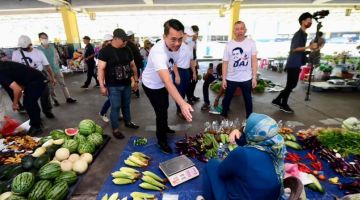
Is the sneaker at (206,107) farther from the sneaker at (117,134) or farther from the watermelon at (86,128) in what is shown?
the watermelon at (86,128)

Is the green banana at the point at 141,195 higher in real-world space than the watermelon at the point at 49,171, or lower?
lower

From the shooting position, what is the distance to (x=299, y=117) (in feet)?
14.5

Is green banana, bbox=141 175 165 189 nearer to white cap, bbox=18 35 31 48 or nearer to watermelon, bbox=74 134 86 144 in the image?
watermelon, bbox=74 134 86 144

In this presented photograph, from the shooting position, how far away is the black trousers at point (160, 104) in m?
2.78

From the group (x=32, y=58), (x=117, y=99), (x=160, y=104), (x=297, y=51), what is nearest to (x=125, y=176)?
(x=160, y=104)

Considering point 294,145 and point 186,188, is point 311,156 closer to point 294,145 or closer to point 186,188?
point 294,145

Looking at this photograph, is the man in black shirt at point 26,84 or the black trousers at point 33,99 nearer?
the man in black shirt at point 26,84

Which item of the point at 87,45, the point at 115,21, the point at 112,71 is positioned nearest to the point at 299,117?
the point at 112,71

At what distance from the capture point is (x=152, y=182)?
232 centimetres

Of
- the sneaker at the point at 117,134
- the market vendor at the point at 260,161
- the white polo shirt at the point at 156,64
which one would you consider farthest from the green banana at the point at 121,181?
the market vendor at the point at 260,161

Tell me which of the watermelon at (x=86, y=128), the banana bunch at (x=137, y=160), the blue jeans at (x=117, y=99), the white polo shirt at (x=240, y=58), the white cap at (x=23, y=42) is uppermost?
the white cap at (x=23, y=42)

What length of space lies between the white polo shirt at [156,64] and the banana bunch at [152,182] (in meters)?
1.04

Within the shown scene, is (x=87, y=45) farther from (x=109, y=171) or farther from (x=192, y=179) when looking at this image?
(x=192, y=179)

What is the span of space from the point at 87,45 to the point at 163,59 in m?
6.24
